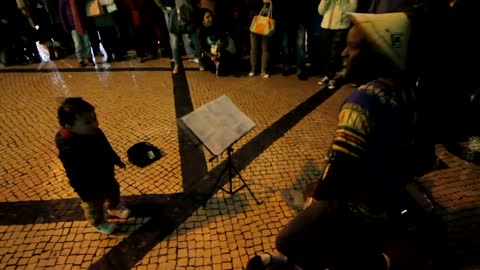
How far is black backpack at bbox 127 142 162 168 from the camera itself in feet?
13.4

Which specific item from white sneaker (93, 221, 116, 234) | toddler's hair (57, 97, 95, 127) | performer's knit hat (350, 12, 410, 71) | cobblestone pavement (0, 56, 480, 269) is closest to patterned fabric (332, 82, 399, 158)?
performer's knit hat (350, 12, 410, 71)

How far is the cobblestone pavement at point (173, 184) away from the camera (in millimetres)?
2926

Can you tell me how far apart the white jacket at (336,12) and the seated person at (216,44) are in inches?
79.2

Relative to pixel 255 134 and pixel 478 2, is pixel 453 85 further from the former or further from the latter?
pixel 255 134

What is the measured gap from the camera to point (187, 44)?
27.0 ft

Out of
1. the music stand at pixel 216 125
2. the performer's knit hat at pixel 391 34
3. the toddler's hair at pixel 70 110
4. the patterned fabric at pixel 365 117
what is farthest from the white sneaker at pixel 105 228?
the performer's knit hat at pixel 391 34

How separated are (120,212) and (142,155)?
1.01 metres

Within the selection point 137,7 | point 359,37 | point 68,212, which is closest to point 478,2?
point 359,37

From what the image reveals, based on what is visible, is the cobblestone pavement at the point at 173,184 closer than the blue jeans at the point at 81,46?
Yes

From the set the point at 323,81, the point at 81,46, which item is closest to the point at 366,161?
the point at 323,81

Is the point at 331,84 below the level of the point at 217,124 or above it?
below

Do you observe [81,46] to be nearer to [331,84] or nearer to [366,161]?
[331,84]

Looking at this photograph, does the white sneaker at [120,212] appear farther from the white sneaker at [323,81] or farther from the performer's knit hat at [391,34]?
the white sneaker at [323,81]

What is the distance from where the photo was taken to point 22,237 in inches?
121
